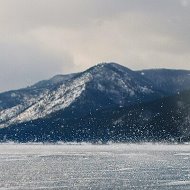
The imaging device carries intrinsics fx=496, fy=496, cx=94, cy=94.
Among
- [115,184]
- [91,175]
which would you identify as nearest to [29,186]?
[115,184]

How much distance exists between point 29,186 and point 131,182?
22056mm

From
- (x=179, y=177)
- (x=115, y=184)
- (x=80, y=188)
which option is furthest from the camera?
(x=179, y=177)

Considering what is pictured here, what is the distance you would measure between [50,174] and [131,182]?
2978 centimetres

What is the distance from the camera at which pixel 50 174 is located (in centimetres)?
13000

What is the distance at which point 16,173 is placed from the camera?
133125mm

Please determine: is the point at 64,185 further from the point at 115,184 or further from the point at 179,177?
the point at 179,177

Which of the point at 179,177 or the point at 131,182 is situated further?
the point at 179,177

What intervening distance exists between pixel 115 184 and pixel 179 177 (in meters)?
21.6

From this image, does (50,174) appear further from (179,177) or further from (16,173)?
(179,177)

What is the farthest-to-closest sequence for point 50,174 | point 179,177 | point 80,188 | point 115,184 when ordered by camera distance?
point 50,174, point 179,177, point 115,184, point 80,188

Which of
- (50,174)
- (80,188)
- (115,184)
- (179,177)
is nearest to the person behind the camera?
(80,188)

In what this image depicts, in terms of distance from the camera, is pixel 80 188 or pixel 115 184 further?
pixel 115 184

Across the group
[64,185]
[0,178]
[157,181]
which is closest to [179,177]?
[157,181]

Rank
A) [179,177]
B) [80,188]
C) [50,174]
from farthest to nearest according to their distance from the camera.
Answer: [50,174] → [179,177] → [80,188]
